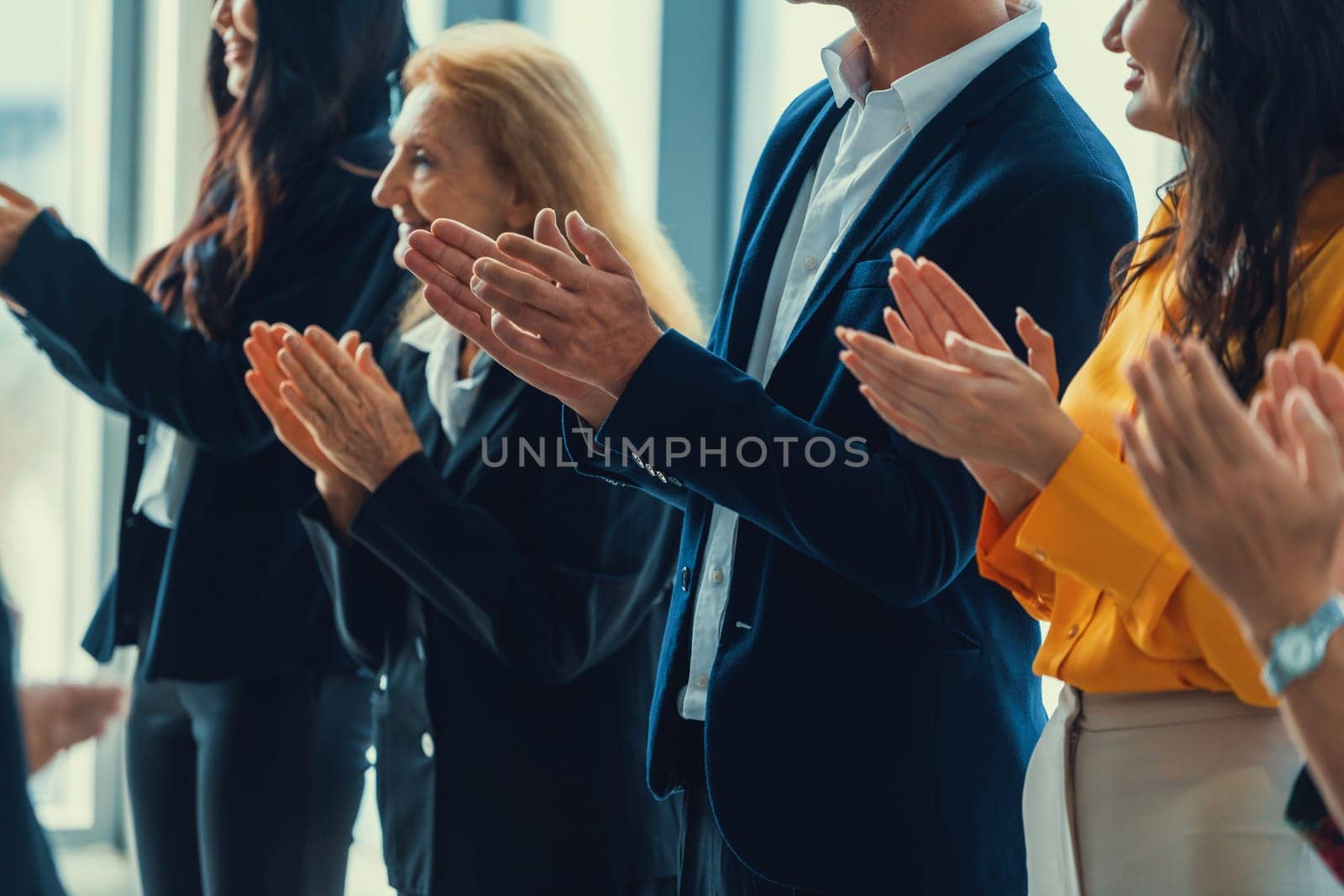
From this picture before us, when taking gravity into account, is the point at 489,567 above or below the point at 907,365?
below

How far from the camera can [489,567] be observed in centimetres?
195

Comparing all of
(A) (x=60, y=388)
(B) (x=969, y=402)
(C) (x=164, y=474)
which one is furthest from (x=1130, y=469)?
(A) (x=60, y=388)

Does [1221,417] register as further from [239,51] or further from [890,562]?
[239,51]

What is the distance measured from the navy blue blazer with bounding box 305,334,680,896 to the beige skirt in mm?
802

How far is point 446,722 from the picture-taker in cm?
200

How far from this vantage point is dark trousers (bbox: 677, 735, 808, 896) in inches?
60.9

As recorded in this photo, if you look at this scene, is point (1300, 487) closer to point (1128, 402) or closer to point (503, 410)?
point (1128, 402)

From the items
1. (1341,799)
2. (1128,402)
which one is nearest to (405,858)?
(1128,402)

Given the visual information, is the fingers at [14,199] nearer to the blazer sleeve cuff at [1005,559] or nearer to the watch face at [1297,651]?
the blazer sleeve cuff at [1005,559]

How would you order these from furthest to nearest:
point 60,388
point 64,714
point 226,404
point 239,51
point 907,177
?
point 60,388, point 239,51, point 226,404, point 907,177, point 64,714

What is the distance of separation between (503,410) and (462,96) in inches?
19.1

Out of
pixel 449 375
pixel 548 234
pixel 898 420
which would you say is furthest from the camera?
pixel 449 375

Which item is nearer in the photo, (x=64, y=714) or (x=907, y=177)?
(x=64, y=714)

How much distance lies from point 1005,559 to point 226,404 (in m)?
1.40
